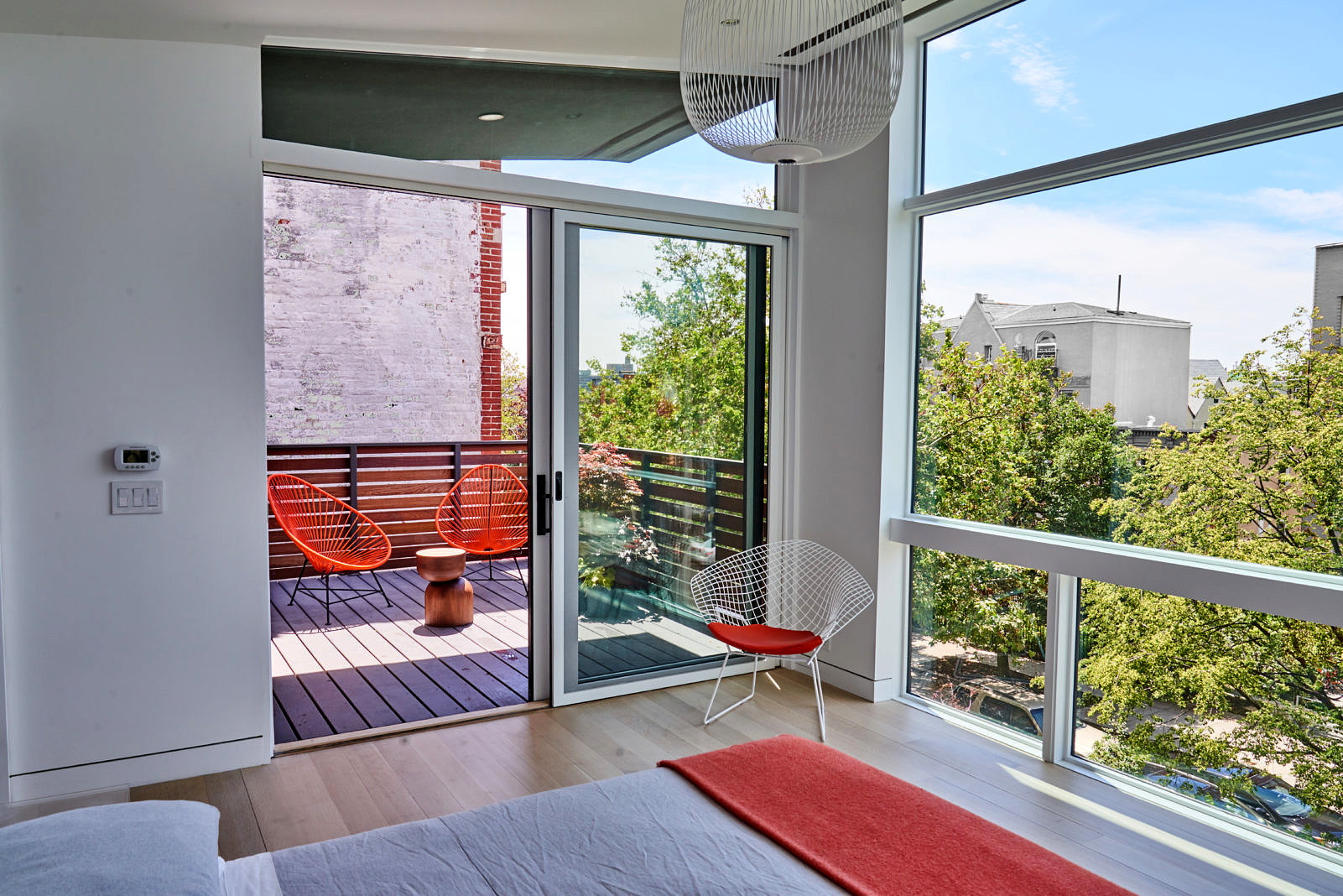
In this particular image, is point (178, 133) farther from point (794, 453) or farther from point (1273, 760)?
point (1273, 760)

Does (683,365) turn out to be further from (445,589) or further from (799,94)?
(799,94)

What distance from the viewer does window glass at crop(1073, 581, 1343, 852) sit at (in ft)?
8.58

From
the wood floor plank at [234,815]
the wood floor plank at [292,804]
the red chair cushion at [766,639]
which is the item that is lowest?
the wood floor plank at [292,804]

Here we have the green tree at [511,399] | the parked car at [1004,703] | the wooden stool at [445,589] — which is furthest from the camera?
the green tree at [511,399]

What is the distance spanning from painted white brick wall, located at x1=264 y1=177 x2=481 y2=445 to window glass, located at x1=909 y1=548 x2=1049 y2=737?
441 centimetres

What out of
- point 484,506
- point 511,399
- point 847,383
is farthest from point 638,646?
point 511,399

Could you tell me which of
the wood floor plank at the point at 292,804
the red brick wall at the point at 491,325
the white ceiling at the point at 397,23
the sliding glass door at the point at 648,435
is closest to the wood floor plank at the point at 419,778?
the wood floor plank at the point at 292,804

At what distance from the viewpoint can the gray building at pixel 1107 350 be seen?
299 centimetres

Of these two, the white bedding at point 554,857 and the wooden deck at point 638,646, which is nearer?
the white bedding at point 554,857

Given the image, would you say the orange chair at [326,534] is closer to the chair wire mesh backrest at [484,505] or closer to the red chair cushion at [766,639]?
the chair wire mesh backrest at [484,505]

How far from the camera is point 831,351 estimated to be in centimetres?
423

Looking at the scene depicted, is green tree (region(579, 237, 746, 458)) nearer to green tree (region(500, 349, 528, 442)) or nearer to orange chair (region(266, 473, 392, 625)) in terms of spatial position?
orange chair (region(266, 473, 392, 625))

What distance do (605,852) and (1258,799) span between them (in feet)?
7.43

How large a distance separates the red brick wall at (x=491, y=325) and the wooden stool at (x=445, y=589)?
7.00 feet
